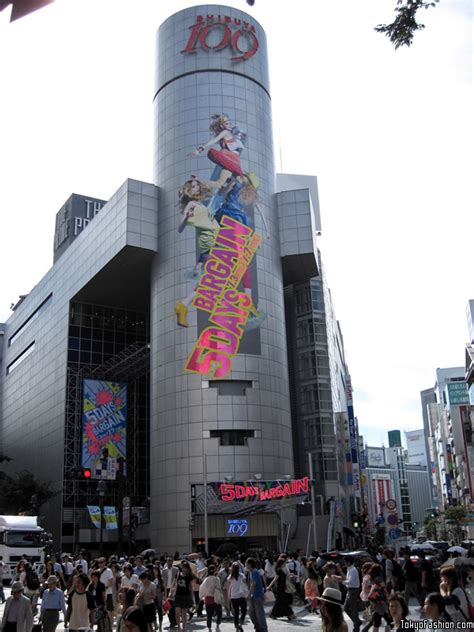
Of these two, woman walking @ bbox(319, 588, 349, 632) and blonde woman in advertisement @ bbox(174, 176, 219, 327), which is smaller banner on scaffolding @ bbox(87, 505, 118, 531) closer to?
blonde woman in advertisement @ bbox(174, 176, 219, 327)

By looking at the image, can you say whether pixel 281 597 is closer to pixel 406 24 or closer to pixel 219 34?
pixel 406 24

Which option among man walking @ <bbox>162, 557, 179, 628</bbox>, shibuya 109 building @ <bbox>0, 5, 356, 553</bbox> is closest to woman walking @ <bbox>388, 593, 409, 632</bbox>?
man walking @ <bbox>162, 557, 179, 628</bbox>

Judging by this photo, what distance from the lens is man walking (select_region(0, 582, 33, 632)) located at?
12602 mm

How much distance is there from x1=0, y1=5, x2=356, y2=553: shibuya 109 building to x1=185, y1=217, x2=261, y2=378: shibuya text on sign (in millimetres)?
115

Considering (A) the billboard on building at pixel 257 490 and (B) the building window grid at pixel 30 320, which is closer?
(A) the billboard on building at pixel 257 490

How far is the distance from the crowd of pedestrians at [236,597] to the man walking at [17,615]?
0.02 meters

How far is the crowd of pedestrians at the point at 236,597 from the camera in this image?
911 centimetres

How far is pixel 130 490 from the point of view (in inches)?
2702

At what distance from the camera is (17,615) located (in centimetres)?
1264

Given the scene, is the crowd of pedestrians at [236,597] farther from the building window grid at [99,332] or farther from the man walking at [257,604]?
the building window grid at [99,332]

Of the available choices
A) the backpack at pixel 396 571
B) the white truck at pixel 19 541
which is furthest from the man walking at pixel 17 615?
the white truck at pixel 19 541

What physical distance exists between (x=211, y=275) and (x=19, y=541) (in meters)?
25.3

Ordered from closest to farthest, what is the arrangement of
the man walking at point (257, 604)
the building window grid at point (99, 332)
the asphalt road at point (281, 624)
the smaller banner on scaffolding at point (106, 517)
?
1. the man walking at point (257, 604)
2. the asphalt road at point (281, 624)
3. the smaller banner on scaffolding at point (106, 517)
4. the building window grid at point (99, 332)

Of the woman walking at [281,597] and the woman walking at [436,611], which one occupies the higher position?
the woman walking at [436,611]
